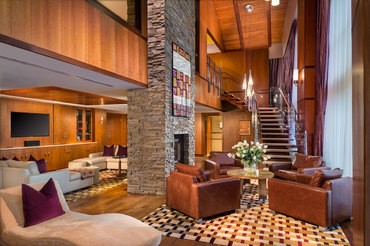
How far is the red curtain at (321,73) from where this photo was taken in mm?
5336

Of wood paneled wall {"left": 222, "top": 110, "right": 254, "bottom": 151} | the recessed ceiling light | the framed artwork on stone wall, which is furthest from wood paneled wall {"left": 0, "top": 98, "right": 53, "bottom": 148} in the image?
the recessed ceiling light

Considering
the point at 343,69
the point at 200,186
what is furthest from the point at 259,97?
the point at 200,186

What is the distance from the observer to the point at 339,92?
475cm

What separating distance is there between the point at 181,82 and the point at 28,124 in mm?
5665

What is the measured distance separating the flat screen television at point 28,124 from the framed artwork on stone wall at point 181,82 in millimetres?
5534

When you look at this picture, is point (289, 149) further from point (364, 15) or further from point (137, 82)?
point (364, 15)

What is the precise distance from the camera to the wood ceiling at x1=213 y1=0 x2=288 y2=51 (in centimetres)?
1012

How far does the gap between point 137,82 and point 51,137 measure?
5.76 meters

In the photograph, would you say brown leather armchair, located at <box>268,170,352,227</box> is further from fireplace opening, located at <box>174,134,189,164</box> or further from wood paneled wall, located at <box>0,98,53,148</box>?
wood paneled wall, located at <box>0,98,53,148</box>

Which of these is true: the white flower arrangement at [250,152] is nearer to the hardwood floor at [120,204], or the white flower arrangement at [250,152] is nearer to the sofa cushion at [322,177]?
Answer: the sofa cushion at [322,177]

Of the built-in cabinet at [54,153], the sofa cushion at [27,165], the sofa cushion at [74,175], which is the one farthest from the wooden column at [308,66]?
the built-in cabinet at [54,153]

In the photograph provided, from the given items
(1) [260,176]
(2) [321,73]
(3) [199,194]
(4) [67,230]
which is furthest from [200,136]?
(4) [67,230]

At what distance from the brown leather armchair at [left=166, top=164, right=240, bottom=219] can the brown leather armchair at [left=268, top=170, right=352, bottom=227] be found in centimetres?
85

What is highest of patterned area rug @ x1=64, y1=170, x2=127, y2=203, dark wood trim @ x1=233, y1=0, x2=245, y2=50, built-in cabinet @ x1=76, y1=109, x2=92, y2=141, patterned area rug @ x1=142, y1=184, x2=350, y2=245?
dark wood trim @ x1=233, y1=0, x2=245, y2=50
